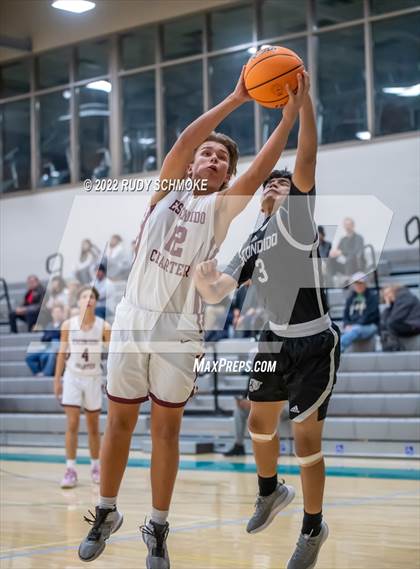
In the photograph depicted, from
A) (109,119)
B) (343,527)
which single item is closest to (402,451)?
(343,527)

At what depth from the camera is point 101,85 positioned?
715 inches

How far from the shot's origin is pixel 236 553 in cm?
563

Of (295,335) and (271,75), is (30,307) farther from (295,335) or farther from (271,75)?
(271,75)

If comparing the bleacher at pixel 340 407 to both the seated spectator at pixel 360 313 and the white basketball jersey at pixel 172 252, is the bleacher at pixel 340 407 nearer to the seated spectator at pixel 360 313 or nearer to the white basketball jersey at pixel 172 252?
the seated spectator at pixel 360 313

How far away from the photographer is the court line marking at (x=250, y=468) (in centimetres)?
972

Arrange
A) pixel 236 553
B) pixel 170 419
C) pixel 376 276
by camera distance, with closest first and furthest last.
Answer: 1. pixel 170 419
2. pixel 236 553
3. pixel 376 276

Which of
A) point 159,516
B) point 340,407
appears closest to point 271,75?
point 159,516

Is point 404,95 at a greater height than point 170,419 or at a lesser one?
greater

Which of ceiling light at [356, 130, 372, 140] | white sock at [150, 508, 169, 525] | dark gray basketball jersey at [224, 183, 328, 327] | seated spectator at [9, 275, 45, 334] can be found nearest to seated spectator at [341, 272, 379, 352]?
ceiling light at [356, 130, 372, 140]

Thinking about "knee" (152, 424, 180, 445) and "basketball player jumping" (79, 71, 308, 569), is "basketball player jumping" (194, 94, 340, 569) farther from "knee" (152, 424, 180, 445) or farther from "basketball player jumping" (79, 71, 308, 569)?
"knee" (152, 424, 180, 445)

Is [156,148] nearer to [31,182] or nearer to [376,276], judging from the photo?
[31,182]

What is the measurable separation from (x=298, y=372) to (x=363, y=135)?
10.8 metres

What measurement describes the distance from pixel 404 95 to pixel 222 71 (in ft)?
11.7

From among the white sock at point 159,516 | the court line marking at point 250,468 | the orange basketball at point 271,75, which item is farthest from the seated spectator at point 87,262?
the orange basketball at point 271,75
